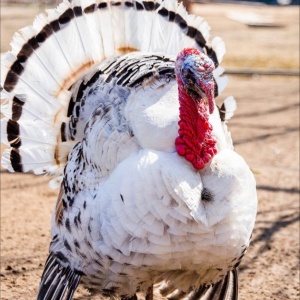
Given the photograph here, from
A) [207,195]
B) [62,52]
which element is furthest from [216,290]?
[62,52]

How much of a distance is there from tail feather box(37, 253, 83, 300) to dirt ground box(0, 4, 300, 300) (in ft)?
1.87

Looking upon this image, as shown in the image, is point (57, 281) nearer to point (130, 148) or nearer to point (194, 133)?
point (130, 148)

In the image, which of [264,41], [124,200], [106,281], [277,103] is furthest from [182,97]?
[264,41]

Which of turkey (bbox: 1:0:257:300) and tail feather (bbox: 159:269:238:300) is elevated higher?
turkey (bbox: 1:0:257:300)

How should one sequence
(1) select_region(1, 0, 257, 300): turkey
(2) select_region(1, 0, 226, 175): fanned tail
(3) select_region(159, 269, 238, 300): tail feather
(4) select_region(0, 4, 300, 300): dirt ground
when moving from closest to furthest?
(1) select_region(1, 0, 257, 300): turkey
(3) select_region(159, 269, 238, 300): tail feather
(2) select_region(1, 0, 226, 175): fanned tail
(4) select_region(0, 4, 300, 300): dirt ground

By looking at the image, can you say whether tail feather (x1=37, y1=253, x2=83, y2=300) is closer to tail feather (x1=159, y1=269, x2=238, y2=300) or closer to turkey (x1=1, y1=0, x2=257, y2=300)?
turkey (x1=1, y1=0, x2=257, y2=300)

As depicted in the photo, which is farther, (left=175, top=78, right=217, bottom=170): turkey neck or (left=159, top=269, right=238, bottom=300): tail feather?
(left=159, top=269, right=238, bottom=300): tail feather

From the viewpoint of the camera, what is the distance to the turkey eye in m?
2.90

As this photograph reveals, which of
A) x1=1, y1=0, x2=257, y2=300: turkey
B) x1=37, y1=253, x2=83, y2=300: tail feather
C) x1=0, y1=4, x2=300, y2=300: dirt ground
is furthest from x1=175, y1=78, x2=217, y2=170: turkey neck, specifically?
x1=0, y1=4, x2=300, y2=300: dirt ground

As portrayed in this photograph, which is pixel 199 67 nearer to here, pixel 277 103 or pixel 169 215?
pixel 169 215

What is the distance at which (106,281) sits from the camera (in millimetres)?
3221

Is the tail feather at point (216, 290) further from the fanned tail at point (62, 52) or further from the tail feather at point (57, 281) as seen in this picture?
the fanned tail at point (62, 52)

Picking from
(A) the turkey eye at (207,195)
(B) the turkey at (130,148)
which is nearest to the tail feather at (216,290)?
(B) the turkey at (130,148)

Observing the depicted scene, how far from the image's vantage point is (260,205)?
544 cm
